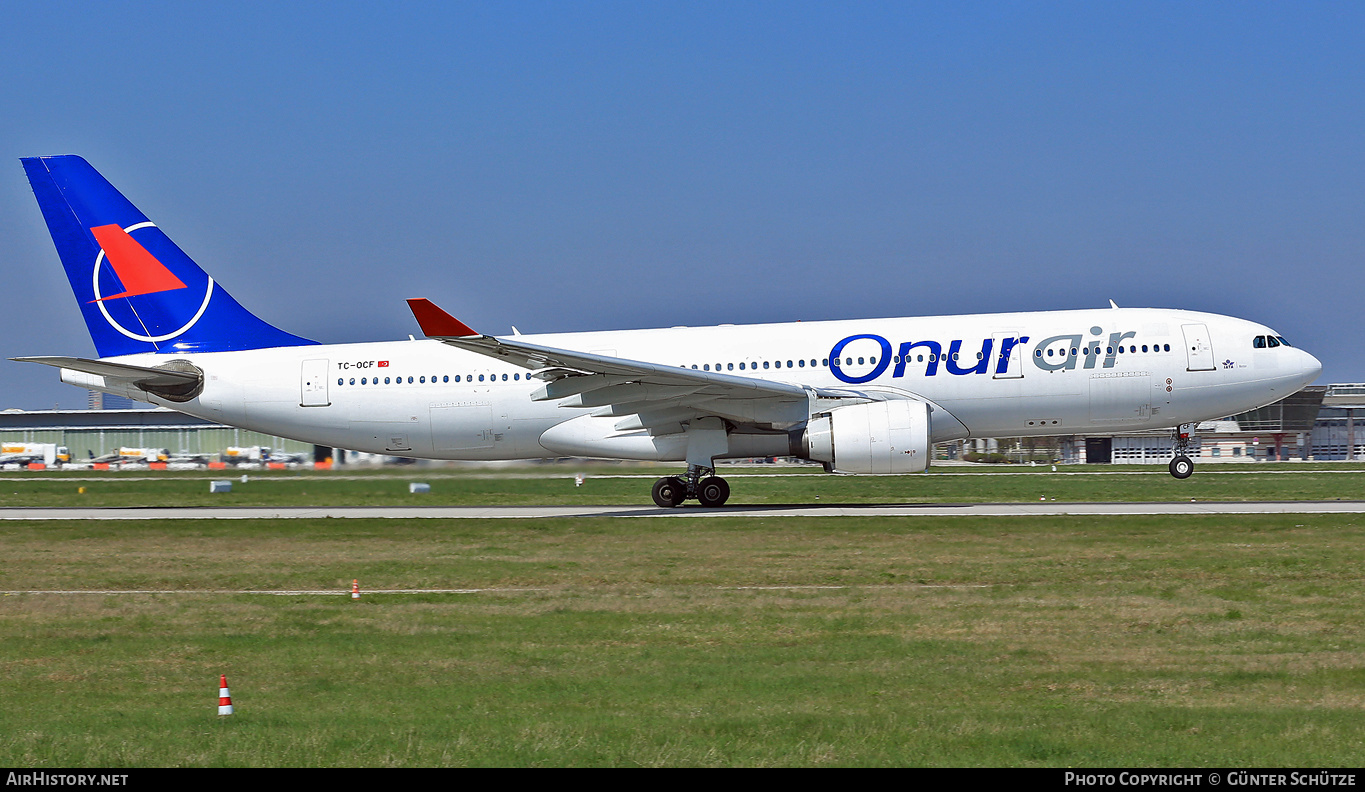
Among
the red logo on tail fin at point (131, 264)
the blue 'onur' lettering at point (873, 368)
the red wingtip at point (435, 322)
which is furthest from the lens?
the red logo on tail fin at point (131, 264)

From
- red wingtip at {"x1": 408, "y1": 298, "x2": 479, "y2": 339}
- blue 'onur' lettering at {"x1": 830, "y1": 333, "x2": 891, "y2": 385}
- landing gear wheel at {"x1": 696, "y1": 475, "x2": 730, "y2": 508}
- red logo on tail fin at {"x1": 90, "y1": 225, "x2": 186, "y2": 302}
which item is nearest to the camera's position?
red wingtip at {"x1": 408, "y1": 298, "x2": 479, "y2": 339}

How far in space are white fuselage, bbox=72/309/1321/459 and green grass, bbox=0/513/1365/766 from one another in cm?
625

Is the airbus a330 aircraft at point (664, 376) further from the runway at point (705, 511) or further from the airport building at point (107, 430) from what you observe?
the airport building at point (107, 430)

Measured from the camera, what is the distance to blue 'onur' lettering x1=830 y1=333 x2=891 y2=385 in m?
25.2

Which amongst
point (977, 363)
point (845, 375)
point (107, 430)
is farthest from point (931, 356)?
point (107, 430)

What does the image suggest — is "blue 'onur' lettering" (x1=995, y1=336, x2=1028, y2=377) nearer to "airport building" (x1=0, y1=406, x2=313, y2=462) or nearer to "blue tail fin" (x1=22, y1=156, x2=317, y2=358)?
"blue tail fin" (x1=22, y1=156, x2=317, y2=358)

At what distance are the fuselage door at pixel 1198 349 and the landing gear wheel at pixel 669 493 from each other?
1077cm

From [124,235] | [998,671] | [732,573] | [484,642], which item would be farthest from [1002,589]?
[124,235]

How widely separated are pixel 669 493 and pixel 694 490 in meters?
0.54

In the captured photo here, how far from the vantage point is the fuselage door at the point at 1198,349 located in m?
25.1

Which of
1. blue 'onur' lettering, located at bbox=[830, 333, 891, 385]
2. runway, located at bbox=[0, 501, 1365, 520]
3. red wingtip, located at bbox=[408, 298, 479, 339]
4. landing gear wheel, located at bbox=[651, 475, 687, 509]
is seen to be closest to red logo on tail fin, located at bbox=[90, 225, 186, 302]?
runway, located at bbox=[0, 501, 1365, 520]

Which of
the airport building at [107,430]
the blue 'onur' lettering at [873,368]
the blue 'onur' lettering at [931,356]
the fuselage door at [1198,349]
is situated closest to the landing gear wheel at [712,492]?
the blue 'onur' lettering at [873,368]

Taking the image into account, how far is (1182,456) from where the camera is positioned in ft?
86.7

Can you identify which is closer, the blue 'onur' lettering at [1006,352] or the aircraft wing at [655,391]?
the aircraft wing at [655,391]
